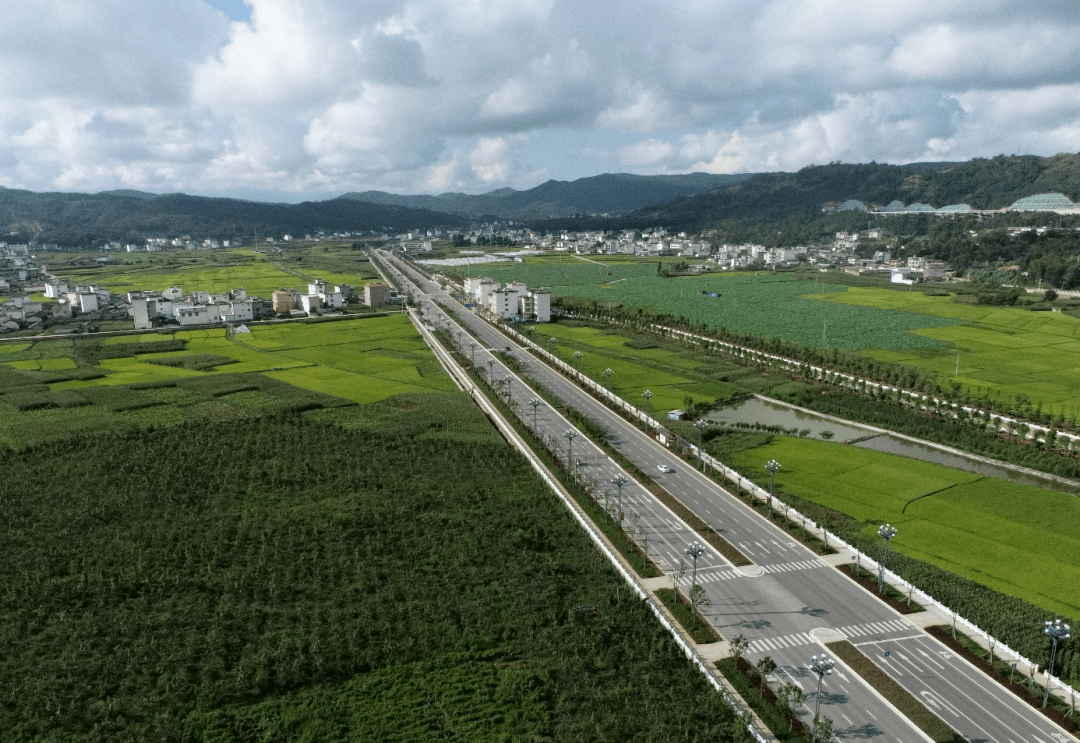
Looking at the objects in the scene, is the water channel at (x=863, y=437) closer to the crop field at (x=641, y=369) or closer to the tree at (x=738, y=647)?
the crop field at (x=641, y=369)

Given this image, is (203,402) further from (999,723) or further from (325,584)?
(999,723)

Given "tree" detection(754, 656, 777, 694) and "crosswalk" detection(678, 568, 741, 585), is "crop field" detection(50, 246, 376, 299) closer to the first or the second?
"crosswalk" detection(678, 568, 741, 585)

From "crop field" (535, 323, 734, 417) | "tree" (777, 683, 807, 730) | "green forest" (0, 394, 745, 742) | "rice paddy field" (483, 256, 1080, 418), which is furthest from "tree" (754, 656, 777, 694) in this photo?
"rice paddy field" (483, 256, 1080, 418)

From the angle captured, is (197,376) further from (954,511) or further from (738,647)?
(954,511)

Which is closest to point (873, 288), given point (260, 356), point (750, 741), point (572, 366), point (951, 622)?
point (572, 366)

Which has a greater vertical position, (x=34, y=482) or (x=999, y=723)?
(x=34, y=482)

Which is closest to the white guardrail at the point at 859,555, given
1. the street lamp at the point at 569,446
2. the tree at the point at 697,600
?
the street lamp at the point at 569,446

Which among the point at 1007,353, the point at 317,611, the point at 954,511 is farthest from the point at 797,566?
the point at 1007,353
